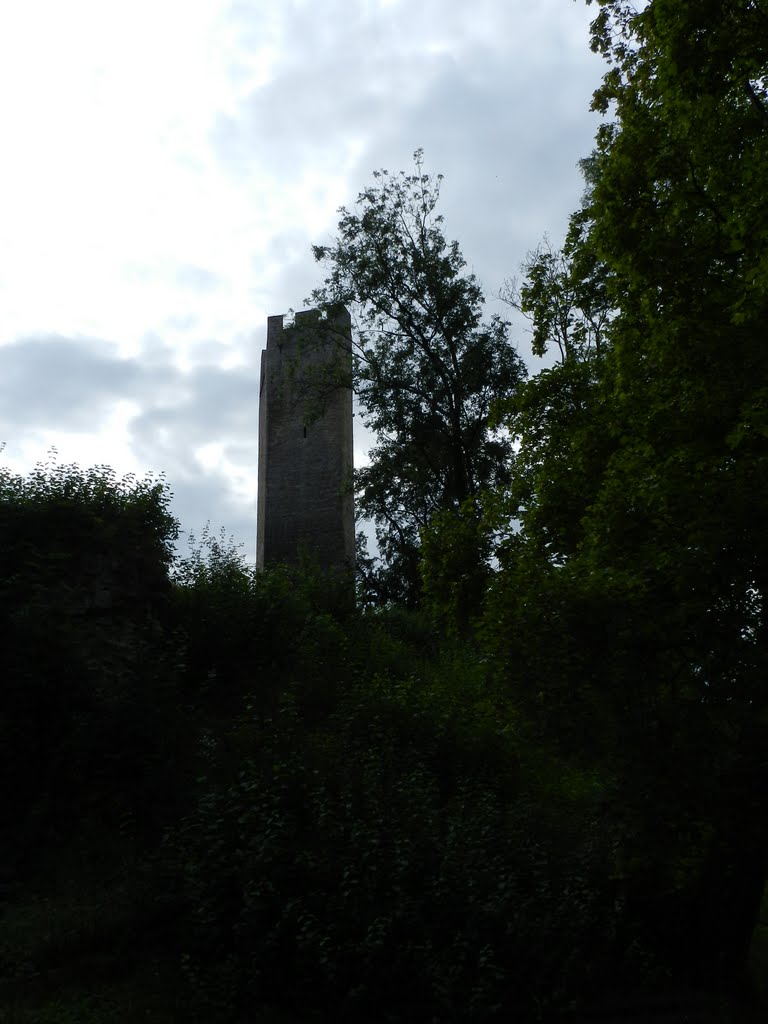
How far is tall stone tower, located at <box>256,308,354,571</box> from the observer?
93.8ft

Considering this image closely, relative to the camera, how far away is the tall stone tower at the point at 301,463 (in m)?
28.6

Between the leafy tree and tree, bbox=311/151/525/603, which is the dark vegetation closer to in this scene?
the leafy tree

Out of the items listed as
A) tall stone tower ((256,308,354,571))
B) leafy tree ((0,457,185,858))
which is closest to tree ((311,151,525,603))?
tall stone tower ((256,308,354,571))

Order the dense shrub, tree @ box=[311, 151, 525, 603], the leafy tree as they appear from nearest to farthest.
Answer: the dense shrub
the leafy tree
tree @ box=[311, 151, 525, 603]

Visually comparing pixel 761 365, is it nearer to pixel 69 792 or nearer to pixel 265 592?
pixel 69 792

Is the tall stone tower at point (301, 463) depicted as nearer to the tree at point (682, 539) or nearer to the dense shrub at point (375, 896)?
the dense shrub at point (375, 896)

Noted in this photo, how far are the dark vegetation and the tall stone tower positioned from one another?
1625cm

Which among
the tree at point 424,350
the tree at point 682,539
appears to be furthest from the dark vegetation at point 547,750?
the tree at point 424,350

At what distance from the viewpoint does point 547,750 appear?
28.5 feet

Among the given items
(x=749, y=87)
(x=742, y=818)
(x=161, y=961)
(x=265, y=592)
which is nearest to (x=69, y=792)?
(x=161, y=961)

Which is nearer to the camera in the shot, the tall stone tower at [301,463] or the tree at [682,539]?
the tree at [682,539]

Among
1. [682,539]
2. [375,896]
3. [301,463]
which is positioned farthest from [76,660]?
[301,463]

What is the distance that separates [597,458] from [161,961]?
6.15 m

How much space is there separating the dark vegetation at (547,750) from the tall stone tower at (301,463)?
16252mm
